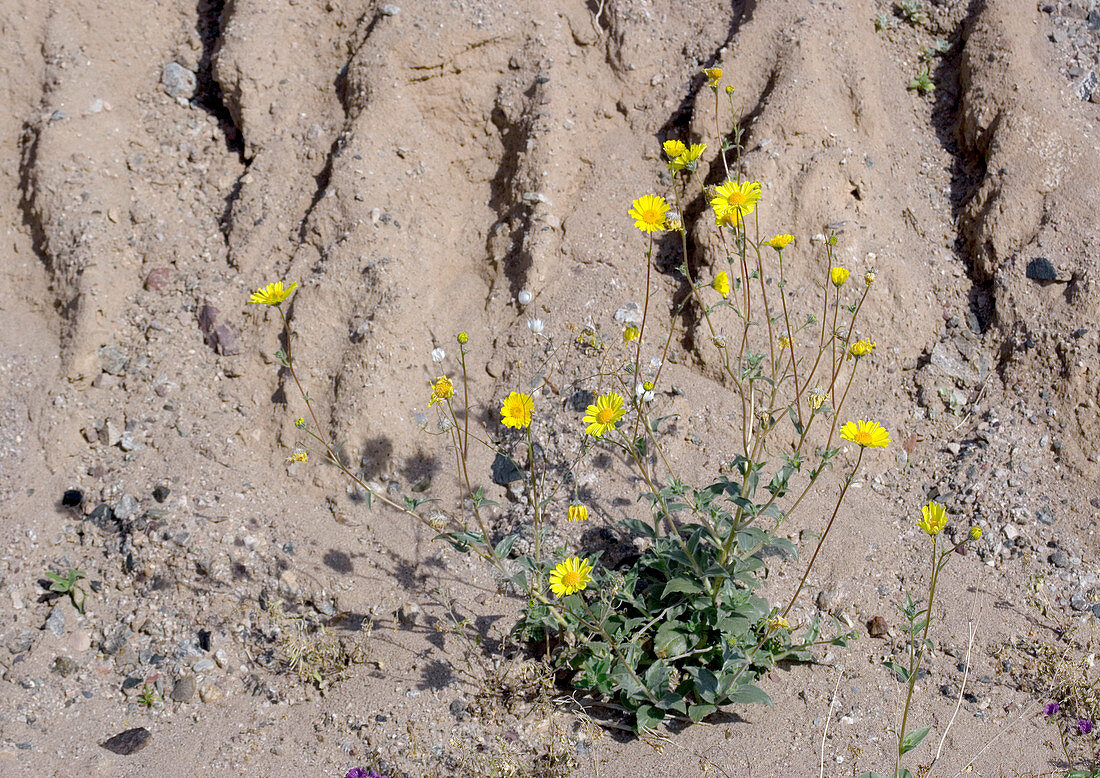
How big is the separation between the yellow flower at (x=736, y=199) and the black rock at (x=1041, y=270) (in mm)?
1830

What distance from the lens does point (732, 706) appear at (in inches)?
127

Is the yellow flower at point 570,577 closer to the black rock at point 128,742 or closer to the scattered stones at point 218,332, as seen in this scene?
the black rock at point 128,742

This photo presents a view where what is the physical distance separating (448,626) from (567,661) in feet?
1.82

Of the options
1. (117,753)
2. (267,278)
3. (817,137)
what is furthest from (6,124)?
(817,137)

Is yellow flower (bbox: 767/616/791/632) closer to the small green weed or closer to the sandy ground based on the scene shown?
the sandy ground

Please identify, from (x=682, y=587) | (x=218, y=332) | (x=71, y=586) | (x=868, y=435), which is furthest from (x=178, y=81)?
(x=868, y=435)

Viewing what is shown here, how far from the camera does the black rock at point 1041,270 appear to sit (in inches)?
160

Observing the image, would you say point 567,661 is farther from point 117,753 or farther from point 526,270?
point 526,270

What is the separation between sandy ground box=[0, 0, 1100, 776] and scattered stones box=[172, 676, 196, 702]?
0.02 m

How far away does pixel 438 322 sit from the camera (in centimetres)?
429

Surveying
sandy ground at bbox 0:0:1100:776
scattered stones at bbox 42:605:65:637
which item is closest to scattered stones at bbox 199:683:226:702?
sandy ground at bbox 0:0:1100:776

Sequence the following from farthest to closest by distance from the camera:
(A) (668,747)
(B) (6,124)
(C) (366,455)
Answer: (B) (6,124)
(C) (366,455)
(A) (668,747)

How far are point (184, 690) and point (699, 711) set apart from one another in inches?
81.2

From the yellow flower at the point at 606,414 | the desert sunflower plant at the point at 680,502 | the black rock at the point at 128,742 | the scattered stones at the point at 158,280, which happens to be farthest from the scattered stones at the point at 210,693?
the scattered stones at the point at 158,280
